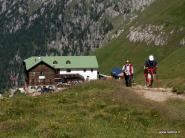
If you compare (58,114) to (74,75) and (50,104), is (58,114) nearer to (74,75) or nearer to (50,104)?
(50,104)

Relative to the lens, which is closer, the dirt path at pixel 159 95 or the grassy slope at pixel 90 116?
the grassy slope at pixel 90 116

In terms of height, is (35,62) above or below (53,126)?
above

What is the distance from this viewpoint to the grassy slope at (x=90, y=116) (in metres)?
22.9

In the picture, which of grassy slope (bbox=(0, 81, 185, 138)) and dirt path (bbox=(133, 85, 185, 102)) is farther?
dirt path (bbox=(133, 85, 185, 102))

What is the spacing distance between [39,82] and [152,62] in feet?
477

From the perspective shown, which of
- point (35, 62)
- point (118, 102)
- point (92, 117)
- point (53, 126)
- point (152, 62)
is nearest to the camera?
point (53, 126)

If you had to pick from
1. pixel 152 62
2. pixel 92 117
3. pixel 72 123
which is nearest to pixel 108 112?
pixel 92 117

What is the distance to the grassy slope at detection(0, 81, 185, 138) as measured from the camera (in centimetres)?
2291

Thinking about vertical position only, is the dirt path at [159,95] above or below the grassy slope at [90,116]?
above

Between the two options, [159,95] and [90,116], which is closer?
[90,116]

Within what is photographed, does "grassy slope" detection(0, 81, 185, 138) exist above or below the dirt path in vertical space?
below

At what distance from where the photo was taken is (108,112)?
28.2 meters

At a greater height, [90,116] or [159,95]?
[159,95]

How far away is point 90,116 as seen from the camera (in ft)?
88.6
